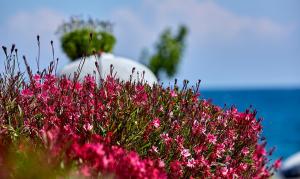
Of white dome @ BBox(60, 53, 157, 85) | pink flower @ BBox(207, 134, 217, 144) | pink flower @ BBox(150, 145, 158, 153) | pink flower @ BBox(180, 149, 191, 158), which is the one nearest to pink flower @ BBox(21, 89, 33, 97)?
pink flower @ BBox(150, 145, 158, 153)

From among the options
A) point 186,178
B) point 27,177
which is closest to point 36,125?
point 186,178

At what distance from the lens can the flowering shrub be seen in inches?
267

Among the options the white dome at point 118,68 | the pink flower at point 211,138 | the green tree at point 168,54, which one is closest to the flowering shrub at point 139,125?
the pink flower at point 211,138

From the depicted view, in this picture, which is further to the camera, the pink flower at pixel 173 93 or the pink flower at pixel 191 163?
the pink flower at pixel 173 93

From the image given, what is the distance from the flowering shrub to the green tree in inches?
1225

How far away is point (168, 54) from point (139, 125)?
116 feet

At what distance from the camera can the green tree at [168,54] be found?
40.5 metres

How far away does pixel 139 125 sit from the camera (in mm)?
6996

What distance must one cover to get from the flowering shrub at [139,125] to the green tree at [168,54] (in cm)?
3111

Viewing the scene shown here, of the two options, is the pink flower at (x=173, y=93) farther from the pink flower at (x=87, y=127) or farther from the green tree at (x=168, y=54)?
the green tree at (x=168, y=54)

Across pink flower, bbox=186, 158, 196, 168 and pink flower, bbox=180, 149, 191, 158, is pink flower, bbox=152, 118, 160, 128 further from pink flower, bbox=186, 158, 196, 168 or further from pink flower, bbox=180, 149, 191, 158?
pink flower, bbox=186, 158, 196, 168

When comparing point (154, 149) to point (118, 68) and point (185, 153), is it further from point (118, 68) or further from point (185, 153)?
point (118, 68)

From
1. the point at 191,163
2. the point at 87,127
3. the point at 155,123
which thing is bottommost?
the point at 87,127

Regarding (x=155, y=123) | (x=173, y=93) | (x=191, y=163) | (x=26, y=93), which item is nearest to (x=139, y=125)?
(x=155, y=123)
